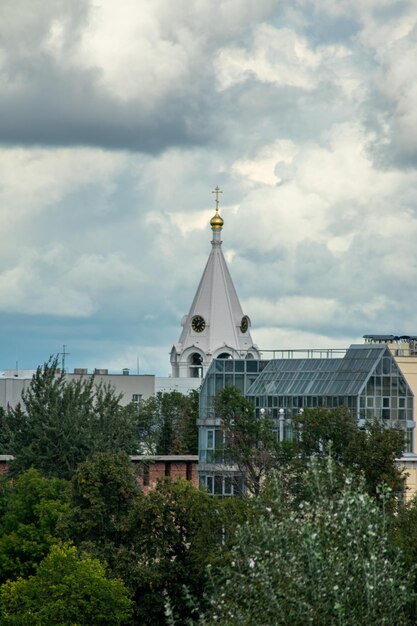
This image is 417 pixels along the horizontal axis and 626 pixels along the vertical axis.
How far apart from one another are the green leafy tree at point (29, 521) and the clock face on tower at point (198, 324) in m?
83.9

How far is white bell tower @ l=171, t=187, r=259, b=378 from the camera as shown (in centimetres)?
13638

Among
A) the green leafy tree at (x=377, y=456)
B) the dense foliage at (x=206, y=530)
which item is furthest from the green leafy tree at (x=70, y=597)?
the green leafy tree at (x=377, y=456)

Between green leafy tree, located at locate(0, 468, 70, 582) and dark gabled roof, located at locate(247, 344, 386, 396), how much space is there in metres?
15.6

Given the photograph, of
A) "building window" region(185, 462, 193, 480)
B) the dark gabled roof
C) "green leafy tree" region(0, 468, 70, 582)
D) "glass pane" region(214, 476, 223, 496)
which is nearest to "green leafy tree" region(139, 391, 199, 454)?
"building window" region(185, 462, 193, 480)

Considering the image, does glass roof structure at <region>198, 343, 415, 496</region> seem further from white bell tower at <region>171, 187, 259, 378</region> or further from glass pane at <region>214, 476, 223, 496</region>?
white bell tower at <region>171, 187, 259, 378</region>

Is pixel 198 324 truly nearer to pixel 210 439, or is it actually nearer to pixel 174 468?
pixel 174 468

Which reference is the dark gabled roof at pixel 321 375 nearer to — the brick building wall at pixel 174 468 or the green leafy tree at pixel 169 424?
the brick building wall at pixel 174 468

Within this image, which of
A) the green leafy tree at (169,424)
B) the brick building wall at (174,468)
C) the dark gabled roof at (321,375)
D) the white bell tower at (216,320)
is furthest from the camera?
the white bell tower at (216,320)

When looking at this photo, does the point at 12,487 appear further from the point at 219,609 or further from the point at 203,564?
the point at 219,609

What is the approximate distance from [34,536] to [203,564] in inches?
444

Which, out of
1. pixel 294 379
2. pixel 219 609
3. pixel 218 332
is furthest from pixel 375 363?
pixel 218 332

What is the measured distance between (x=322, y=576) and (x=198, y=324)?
112m

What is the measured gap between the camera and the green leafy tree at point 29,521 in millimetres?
50406

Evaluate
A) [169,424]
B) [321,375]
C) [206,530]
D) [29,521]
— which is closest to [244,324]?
[169,424]
